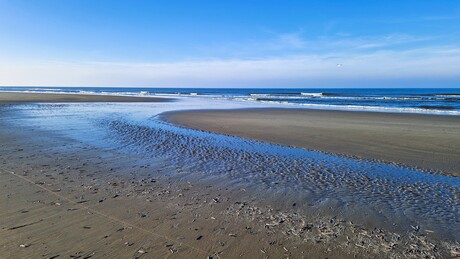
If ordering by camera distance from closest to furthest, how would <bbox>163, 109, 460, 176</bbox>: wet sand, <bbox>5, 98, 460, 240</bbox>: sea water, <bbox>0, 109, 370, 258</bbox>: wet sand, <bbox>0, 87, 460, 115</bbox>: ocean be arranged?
<bbox>0, 109, 370, 258</bbox>: wet sand, <bbox>5, 98, 460, 240</bbox>: sea water, <bbox>163, 109, 460, 176</bbox>: wet sand, <bbox>0, 87, 460, 115</bbox>: ocean

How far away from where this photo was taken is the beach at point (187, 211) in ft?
13.5

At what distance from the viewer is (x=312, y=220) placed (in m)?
5.17

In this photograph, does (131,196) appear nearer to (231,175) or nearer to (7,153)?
(231,175)

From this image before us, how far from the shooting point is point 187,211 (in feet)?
17.6

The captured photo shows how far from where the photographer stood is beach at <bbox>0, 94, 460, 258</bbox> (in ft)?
13.5

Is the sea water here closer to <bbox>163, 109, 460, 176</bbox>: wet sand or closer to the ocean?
<bbox>163, 109, 460, 176</bbox>: wet sand

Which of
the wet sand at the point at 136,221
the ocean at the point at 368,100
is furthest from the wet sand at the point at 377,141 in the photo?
the ocean at the point at 368,100

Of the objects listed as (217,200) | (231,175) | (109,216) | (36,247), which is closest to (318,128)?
(231,175)

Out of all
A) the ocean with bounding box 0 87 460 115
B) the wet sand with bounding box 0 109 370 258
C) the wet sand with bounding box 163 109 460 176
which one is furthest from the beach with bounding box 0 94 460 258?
the ocean with bounding box 0 87 460 115

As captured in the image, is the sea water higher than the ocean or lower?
lower

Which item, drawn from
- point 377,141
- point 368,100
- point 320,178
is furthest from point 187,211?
point 368,100

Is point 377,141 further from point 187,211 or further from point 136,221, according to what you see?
point 136,221

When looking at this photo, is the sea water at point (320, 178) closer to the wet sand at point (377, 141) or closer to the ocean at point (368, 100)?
the wet sand at point (377, 141)

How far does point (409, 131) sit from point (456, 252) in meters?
13.7
